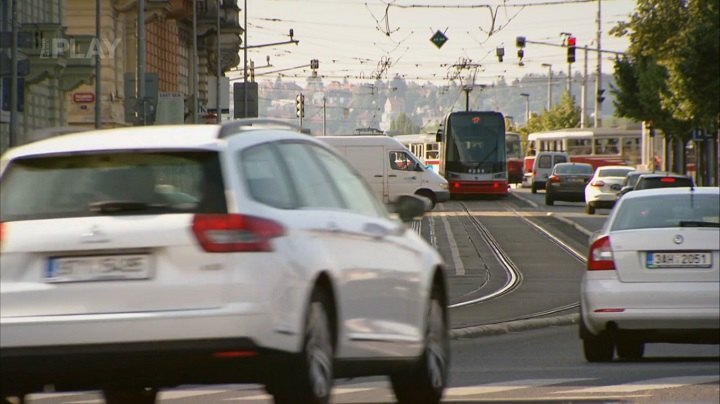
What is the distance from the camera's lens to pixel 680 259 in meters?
14.3

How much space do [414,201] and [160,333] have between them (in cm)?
311

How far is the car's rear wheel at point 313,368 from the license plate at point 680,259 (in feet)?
18.7

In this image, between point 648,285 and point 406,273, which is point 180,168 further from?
point 648,285

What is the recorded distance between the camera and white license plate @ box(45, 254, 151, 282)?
8.47 m

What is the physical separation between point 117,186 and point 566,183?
191 ft

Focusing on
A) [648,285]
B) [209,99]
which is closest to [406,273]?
[648,285]

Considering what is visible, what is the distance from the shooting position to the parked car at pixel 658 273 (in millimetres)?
14258

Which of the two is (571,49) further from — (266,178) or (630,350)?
(266,178)

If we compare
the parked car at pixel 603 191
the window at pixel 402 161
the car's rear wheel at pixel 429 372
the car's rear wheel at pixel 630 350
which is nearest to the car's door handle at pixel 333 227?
the car's rear wheel at pixel 429 372

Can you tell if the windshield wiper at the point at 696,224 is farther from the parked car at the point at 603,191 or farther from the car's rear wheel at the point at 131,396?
the parked car at the point at 603,191

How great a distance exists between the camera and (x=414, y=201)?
1120cm

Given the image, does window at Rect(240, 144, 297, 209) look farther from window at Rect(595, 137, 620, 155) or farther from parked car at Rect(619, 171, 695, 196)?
window at Rect(595, 137, 620, 155)

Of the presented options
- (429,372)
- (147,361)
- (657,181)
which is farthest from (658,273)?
(657,181)

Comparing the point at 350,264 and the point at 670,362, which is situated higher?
the point at 350,264
